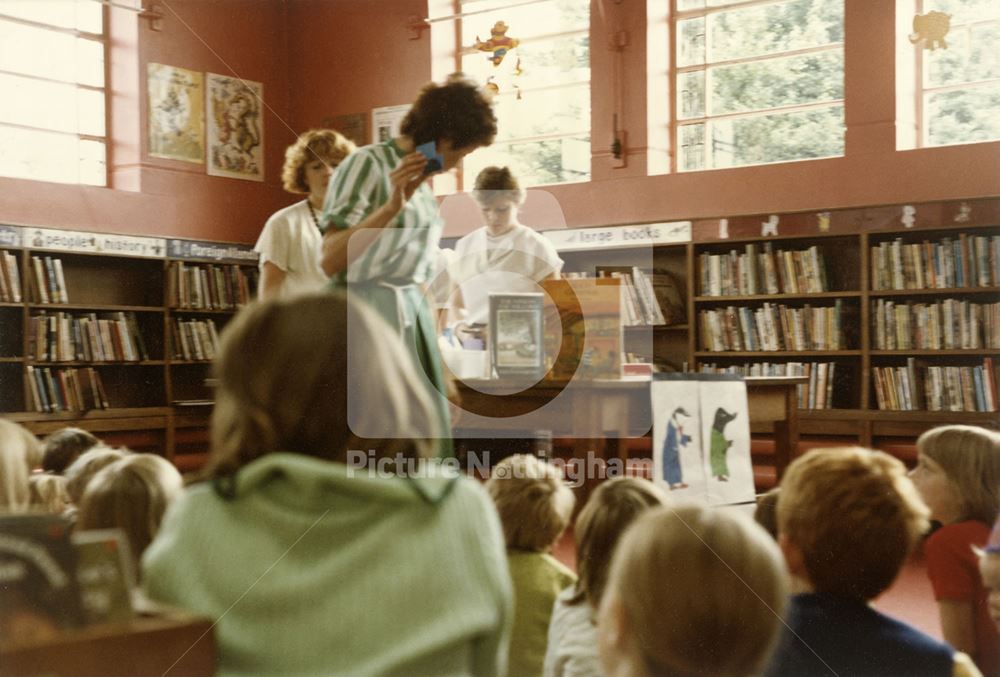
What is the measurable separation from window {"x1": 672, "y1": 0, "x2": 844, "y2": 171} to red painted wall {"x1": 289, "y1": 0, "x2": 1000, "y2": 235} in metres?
0.24

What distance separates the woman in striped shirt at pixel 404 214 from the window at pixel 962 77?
3.95m

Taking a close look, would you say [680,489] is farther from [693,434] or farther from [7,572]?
[7,572]

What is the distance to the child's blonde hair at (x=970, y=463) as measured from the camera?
1.97 meters

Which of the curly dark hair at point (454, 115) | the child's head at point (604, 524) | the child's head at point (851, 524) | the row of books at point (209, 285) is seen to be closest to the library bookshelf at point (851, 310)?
the row of books at point (209, 285)

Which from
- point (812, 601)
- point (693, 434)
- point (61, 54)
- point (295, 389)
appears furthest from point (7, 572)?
point (61, 54)

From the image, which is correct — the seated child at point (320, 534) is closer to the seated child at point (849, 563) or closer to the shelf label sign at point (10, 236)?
the seated child at point (849, 563)

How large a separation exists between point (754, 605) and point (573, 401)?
193 cm

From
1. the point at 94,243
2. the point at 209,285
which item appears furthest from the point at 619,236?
the point at 94,243

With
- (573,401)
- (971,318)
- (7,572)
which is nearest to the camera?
(7,572)

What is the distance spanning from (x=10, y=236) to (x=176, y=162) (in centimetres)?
132

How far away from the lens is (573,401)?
2.92 metres

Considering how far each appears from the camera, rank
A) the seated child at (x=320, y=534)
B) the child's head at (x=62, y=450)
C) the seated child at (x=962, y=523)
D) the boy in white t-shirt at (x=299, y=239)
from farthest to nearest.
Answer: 1. the child's head at (x=62, y=450)
2. the boy in white t-shirt at (x=299, y=239)
3. the seated child at (x=962, y=523)
4. the seated child at (x=320, y=534)

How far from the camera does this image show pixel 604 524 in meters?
1.57

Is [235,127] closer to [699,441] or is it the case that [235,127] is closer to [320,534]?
[699,441]
